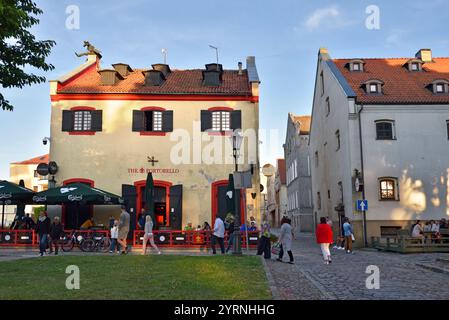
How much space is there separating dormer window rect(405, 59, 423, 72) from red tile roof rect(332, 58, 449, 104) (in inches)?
11.6

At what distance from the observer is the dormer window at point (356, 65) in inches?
1182

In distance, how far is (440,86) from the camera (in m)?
26.6

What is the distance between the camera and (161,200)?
23938mm

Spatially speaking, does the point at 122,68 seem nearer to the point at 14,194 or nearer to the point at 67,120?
the point at 67,120

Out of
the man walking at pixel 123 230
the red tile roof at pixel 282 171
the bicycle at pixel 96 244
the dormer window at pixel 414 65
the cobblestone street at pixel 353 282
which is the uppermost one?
the dormer window at pixel 414 65

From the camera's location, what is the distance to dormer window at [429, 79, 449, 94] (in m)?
26.4

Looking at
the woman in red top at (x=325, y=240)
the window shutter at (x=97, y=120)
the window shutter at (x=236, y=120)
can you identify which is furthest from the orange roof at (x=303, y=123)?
the woman in red top at (x=325, y=240)

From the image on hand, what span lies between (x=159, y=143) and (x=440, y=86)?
16691 mm

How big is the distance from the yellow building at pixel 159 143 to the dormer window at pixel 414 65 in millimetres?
11823

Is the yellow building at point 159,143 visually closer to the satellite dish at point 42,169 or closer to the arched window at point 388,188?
the satellite dish at point 42,169

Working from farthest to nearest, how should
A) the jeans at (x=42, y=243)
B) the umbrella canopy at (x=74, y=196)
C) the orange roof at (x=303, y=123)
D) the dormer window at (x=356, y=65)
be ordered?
the orange roof at (x=303, y=123)
the dormer window at (x=356, y=65)
the umbrella canopy at (x=74, y=196)
the jeans at (x=42, y=243)

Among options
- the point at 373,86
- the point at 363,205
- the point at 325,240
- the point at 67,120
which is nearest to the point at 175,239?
the point at 325,240
